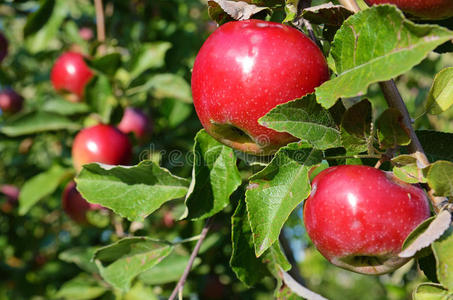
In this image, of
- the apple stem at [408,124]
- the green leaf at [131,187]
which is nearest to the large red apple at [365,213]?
the apple stem at [408,124]

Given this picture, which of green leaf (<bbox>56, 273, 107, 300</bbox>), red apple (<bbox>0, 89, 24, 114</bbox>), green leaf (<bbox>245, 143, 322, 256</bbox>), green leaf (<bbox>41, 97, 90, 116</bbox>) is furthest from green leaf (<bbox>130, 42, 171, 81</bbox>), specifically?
red apple (<bbox>0, 89, 24, 114</bbox>)

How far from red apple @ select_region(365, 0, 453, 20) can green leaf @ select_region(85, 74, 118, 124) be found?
111 centimetres

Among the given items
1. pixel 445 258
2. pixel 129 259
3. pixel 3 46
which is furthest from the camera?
pixel 3 46

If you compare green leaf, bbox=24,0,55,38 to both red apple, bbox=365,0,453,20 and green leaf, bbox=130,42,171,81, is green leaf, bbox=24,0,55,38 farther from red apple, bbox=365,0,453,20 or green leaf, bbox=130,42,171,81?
red apple, bbox=365,0,453,20

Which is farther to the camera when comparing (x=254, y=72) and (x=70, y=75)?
(x=70, y=75)

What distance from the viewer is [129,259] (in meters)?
1.14

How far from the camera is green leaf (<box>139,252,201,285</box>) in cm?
146

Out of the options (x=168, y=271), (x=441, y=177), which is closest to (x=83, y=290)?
(x=168, y=271)

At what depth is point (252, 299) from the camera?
2.08 m

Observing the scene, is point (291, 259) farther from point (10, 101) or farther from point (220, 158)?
point (10, 101)

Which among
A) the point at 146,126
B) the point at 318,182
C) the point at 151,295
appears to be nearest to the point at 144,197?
the point at 318,182

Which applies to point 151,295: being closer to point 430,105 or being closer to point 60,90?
point 60,90

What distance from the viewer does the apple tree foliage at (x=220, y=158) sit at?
2.19 ft

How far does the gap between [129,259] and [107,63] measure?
0.75m
